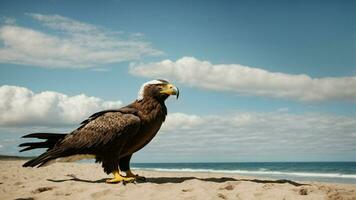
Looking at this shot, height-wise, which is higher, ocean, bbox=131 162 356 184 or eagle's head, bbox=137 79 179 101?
eagle's head, bbox=137 79 179 101

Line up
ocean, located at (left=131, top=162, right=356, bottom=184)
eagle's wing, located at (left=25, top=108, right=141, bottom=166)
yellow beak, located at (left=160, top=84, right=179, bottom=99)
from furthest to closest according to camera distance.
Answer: ocean, located at (left=131, top=162, right=356, bottom=184)
yellow beak, located at (left=160, top=84, right=179, bottom=99)
eagle's wing, located at (left=25, top=108, right=141, bottom=166)

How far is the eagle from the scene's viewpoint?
24.8ft

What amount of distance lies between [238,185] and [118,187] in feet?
6.89

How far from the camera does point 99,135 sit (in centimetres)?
762

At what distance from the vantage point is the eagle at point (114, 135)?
7.57 m

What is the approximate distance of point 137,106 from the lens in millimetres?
8125

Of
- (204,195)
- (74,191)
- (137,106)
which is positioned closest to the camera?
(204,195)

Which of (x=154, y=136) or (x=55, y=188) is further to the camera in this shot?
(x=154, y=136)

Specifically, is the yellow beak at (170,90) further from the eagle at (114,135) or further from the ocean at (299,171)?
the ocean at (299,171)

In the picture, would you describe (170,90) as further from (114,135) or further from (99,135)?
(99,135)

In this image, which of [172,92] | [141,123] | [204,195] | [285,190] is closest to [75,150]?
[141,123]

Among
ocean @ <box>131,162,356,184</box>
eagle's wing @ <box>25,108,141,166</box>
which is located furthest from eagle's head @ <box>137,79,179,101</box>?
ocean @ <box>131,162,356,184</box>

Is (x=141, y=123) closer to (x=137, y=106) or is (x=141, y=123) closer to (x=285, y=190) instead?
(x=137, y=106)

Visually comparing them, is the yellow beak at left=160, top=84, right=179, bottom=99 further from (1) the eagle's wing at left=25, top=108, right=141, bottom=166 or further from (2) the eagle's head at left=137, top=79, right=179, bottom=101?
(1) the eagle's wing at left=25, top=108, right=141, bottom=166
